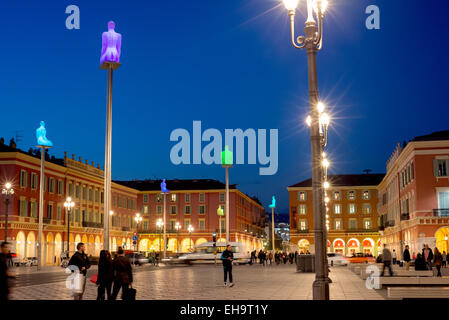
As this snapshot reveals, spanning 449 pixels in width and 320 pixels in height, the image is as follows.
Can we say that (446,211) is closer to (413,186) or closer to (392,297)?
(413,186)

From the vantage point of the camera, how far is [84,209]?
72.9 m

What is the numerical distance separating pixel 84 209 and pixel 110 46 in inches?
2139

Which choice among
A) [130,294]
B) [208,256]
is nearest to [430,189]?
[208,256]

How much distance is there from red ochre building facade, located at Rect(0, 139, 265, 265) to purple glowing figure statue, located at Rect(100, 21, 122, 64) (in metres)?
35.9

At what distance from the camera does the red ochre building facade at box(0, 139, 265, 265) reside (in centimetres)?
5512

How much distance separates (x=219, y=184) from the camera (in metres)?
102

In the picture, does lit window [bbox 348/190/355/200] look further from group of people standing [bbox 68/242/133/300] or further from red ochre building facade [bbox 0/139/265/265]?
group of people standing [bbox 68/242/133/300]

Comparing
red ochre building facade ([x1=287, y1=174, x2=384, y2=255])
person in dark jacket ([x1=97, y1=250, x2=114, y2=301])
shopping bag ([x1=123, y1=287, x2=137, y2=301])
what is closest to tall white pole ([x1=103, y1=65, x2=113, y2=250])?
person in dark jacket ([x1=97, y1=250, x2=114, y2=301])

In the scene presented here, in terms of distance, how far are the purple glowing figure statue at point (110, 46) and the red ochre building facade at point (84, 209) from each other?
118 feet

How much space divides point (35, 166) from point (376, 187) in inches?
2493

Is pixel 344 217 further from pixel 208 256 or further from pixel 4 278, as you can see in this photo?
pixel 4 278
